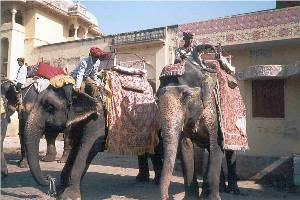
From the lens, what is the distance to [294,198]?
6.48 m

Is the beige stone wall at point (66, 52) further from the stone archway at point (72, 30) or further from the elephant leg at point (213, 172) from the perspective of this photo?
the elephant leg at point (213, 172)

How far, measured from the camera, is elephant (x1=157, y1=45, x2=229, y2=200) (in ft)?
15.7

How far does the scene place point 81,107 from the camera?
17.1 feet

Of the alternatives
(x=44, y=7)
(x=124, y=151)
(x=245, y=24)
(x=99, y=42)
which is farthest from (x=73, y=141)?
(x=44, y=7)

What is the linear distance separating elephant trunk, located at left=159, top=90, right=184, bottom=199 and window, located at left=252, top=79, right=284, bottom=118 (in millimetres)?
7643

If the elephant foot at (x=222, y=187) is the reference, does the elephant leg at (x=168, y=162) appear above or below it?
above

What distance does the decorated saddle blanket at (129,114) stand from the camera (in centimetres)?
559

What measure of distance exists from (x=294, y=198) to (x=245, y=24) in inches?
309

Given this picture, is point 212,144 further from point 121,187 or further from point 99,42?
point 99,42

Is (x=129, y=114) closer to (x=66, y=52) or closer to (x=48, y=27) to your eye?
(x=66, y=52)

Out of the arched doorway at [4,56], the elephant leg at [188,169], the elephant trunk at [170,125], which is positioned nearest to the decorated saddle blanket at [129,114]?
the elephant leg at [188,169]

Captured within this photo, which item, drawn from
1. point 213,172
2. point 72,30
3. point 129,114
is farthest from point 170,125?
point 72,30

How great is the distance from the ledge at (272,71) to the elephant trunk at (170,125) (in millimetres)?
6895

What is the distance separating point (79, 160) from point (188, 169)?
1537 mm
